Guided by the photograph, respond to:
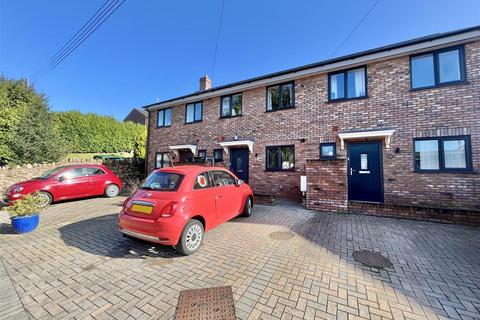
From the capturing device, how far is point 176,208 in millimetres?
3740

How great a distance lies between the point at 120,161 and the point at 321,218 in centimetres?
1285

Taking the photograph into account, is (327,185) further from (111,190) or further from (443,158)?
(111,190)

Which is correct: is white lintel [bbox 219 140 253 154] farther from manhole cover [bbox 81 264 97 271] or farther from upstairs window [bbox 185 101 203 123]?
manhole cover [bbox 81 264 97 271]

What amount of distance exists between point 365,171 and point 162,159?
11.5 m

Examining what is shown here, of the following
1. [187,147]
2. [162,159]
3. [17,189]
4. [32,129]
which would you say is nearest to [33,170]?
[32,129]

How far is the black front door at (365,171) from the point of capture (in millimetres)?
7518

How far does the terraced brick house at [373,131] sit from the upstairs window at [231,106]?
10cm

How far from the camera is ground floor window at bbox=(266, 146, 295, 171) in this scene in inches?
364

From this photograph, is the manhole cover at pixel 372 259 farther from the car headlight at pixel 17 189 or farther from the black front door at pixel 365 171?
the car headlight at pixel 17 189

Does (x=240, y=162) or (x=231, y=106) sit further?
(x=231, y=106)

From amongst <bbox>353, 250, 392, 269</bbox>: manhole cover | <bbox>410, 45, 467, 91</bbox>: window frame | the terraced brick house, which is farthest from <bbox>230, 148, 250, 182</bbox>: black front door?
<bbox>410, 45, 467, 91</bbox>: window frame

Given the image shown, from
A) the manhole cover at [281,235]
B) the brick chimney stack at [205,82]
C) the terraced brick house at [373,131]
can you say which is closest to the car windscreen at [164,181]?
the manhole cover at [281,235]

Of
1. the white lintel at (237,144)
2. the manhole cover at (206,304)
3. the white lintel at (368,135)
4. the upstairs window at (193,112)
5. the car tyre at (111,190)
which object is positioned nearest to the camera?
the manhole cover at (206,304)

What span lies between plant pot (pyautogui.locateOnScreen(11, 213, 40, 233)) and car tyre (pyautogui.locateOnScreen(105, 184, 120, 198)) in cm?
443
